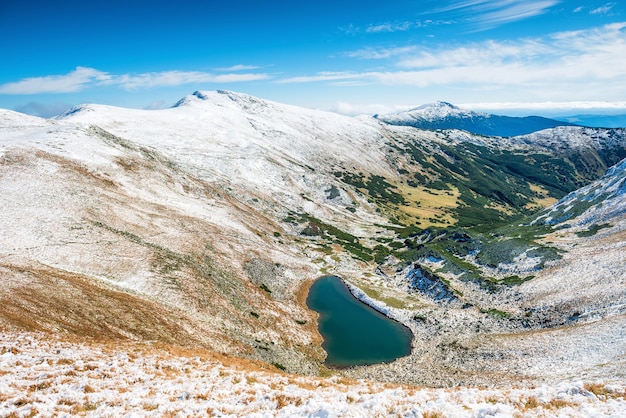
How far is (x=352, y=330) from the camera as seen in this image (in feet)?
255

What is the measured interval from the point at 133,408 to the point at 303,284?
250 ft

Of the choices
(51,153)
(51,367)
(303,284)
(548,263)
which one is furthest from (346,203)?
(51,367)

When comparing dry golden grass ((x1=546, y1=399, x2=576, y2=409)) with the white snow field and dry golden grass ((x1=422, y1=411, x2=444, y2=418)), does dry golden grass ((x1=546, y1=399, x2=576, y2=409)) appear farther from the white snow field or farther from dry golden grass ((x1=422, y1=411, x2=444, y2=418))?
dry golden grass ((x1=422, y1=411, x2=444, y2=418))

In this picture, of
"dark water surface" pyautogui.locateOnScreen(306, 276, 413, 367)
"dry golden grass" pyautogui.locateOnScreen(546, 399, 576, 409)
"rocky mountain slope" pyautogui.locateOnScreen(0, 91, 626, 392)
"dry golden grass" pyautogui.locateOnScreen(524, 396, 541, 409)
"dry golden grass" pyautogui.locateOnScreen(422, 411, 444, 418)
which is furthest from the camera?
"dark water surface" pyautogui.locateOnScreen(306, 276, 413, 367)

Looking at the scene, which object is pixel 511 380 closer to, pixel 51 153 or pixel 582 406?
pixel 582 406

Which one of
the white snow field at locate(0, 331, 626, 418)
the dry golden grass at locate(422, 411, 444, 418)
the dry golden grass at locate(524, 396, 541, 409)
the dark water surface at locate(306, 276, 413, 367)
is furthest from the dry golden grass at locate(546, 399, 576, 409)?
the dark water surface at locate(306, 276, 413, 367)

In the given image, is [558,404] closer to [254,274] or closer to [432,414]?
[432,414]

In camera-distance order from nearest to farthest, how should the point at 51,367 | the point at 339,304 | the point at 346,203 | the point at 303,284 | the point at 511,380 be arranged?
the point at 51,367 < the point at 511,380 < the point at 339,304 < the point at 303,284 < the point at 346,203

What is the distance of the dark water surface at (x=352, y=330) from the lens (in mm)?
67125

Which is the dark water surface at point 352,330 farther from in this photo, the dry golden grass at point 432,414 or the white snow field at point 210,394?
the dry golden grass at point 432,414

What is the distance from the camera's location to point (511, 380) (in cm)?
4866

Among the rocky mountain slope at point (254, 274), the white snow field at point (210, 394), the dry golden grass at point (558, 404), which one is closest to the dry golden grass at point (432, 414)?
the white snow field at point (210, 394)

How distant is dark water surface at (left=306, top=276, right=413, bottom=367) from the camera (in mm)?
67125

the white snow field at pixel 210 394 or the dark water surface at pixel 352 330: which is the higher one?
the white snow field at pixel 210 394
